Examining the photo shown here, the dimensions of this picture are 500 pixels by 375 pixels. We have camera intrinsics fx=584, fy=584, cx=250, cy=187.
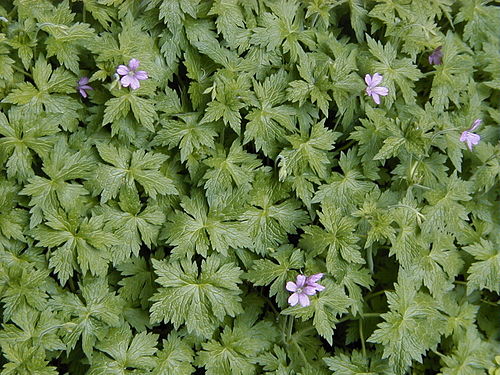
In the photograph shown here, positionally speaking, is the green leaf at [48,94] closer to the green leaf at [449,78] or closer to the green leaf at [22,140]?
the green leaf at [22,140]

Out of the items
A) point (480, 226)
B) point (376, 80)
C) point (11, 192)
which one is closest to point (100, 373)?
point (11, 192)

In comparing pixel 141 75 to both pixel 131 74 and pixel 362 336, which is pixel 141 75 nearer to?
pixel 131 74

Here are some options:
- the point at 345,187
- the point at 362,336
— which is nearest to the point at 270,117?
the point at 345,187

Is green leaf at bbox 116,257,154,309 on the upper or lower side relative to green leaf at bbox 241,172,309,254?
lower

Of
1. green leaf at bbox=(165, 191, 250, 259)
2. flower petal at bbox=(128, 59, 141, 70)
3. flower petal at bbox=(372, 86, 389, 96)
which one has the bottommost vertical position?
green leaf at bbox=(165, 191, 250, 259)

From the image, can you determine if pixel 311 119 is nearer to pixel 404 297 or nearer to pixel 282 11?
pixel 282 11

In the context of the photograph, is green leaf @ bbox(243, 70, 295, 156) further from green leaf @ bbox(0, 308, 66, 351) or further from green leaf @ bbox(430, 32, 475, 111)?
green leaf @ bbox(0, 308, 66, 351)

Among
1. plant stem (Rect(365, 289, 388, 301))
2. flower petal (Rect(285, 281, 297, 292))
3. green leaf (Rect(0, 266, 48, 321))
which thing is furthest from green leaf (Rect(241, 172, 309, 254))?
green leaf (Rect(0, 266, 48, 321))

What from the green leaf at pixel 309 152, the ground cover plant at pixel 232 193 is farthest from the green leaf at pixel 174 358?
the green leaf at pixel 309 152
